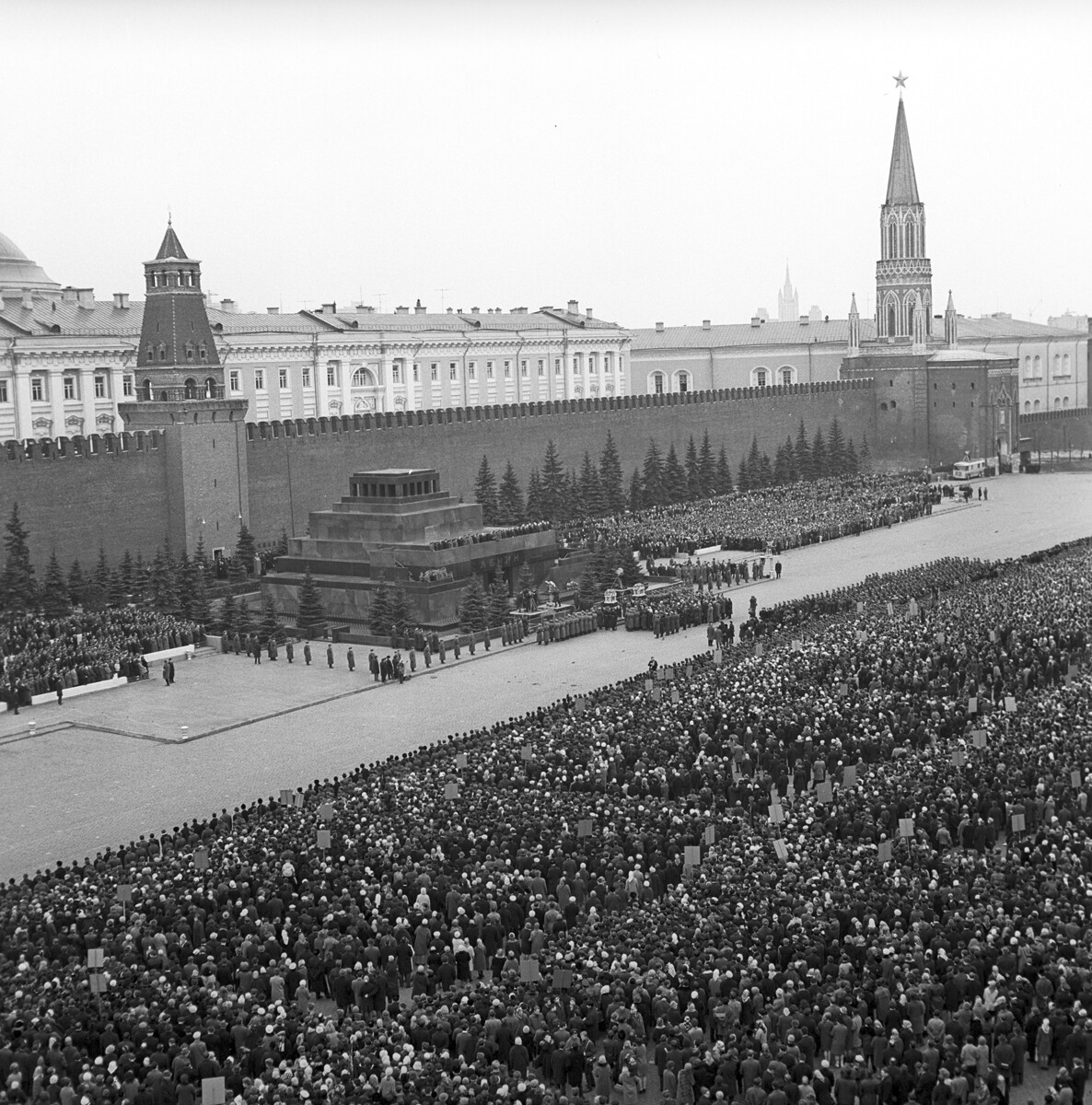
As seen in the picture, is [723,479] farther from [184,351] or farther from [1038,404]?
[1038,404]

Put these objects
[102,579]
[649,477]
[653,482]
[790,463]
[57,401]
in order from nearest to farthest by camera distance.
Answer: [102,579], [57,401], [653,482], [649,477], [790,463]

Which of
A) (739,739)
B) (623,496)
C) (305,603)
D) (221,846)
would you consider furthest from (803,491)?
(221,846)

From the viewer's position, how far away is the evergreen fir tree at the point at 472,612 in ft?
105

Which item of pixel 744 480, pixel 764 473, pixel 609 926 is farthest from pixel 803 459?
pixel 609 926

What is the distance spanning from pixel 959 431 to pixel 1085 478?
7.29 meters

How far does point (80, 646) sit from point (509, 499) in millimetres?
21542

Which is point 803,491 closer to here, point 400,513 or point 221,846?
point 400,513

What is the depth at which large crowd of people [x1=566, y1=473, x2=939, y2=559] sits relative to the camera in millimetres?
42031

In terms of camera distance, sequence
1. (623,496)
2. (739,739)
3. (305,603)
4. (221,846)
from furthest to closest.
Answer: (623,496) → (305,603) → (739,739) → (221,846)

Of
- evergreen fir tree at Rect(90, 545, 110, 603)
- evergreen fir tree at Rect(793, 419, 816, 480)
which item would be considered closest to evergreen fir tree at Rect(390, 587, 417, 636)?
evergreen fir tree at Rect(90, 545, 110, 603)

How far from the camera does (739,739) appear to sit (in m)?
19.7

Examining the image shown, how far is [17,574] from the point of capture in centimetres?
3509

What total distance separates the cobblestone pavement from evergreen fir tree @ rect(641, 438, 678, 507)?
59.3 ft

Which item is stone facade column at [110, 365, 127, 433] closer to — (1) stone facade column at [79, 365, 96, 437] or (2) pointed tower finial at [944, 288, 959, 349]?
(1) stone facade column at [79, 365, 96, 437]
